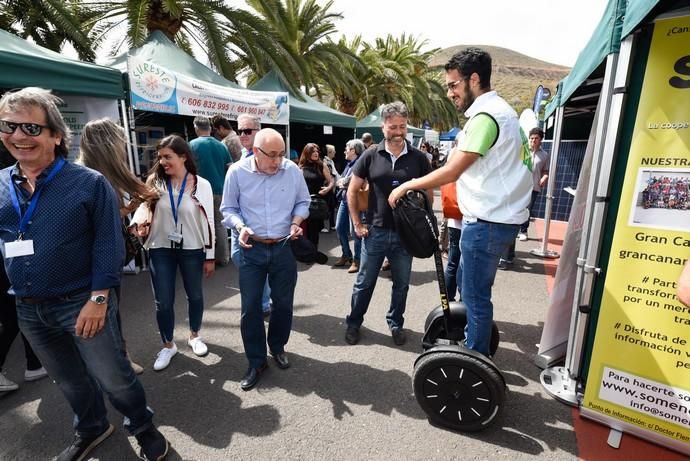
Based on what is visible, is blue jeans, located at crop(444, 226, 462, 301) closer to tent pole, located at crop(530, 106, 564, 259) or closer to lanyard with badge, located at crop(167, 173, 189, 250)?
lanyard with badge, located at crop(167, 173, 189, 250)

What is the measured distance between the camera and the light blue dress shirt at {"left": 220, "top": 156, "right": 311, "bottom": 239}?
2.71 metres

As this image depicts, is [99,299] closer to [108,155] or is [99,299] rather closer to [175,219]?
[175,219]

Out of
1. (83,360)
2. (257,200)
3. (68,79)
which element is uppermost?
(68,79)

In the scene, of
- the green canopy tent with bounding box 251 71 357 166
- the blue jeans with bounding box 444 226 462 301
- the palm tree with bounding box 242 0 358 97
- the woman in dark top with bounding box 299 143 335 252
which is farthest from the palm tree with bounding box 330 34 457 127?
the blue jeans with bounding box 444 226 462 301

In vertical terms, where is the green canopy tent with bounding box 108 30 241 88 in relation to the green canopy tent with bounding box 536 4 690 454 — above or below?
above

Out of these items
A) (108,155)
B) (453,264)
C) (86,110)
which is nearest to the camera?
(108,155)

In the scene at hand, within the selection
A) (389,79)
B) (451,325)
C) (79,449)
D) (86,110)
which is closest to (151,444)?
(79,449)

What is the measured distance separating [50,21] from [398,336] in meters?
11.5

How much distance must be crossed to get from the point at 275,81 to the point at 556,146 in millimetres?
7030

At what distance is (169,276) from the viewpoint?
2994 millimetres

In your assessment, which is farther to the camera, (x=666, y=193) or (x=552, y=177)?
(x=552, y=177)

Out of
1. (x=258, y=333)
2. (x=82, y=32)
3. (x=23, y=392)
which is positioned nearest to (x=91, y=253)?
(x=258, y=333)

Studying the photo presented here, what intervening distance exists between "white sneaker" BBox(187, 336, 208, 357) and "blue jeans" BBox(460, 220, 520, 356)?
2.17 m

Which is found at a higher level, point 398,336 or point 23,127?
point 23,127
